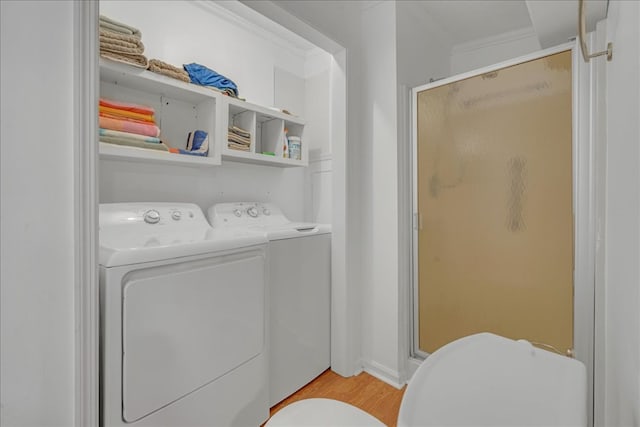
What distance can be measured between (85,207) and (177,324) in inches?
23.3

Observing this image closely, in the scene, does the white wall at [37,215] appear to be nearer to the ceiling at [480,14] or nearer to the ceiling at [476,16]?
the ceiling at [480,14]

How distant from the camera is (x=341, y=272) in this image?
207 centimetres

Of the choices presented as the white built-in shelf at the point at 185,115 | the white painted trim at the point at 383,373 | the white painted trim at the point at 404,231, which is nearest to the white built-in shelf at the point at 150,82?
the white built-in shelf at the point at 185,115

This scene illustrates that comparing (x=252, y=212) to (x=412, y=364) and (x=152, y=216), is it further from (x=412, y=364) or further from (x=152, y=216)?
(x=412, y=364)

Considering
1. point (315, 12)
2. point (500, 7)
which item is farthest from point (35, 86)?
point (500, 7)

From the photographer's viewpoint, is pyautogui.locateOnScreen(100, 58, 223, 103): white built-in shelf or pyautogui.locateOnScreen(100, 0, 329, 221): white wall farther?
pyautogui.locateOnScreen(100, 0, 329, 221): white wall

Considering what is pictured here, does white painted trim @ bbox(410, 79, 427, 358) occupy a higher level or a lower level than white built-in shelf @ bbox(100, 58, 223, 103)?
lower

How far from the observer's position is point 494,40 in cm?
261

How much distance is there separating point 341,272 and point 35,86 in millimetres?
1719

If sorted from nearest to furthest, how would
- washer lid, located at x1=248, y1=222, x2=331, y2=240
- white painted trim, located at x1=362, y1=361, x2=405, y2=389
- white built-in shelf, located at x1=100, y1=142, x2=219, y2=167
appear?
white built-in shelf, located at x1=100, y1=142, x2=219, y2=167, washer lid, located at x1=248, y1=222, x2=331, y2=240, white painted trim, located at x1=362, y1=361, x2=405, y2=389

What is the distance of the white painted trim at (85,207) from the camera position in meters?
0.84

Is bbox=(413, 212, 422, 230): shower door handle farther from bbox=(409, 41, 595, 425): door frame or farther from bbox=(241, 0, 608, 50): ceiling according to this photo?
bbox=(241, 0, 608, 50): ceiling

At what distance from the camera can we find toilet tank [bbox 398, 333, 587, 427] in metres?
0.65

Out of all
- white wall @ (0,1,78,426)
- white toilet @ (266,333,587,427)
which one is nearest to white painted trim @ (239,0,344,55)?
white wall @ (0,1,78,426)
